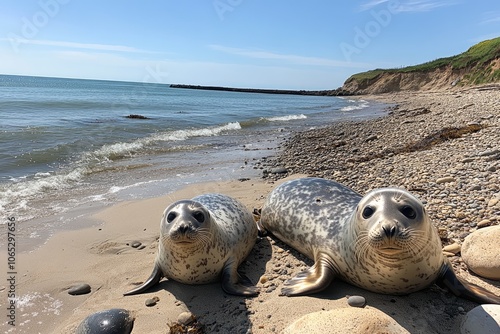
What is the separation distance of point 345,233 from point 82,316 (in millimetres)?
2060

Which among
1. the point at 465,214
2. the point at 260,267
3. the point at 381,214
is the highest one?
the point at 381,214

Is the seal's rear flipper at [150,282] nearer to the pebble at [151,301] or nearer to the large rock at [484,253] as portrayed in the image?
the pebble at [151,301]

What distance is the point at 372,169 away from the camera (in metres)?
6.75

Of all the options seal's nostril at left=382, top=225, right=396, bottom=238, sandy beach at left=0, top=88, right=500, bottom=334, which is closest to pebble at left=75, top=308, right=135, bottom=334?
sandy beach at left=0, top=88, right=500, bottom=334

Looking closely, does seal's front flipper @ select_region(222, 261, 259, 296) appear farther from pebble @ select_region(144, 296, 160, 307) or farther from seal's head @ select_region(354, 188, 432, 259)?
seal's head @ select_region(354, 188, 432, 259)

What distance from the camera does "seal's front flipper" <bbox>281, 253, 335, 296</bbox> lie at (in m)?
3.01

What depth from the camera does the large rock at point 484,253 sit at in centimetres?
300

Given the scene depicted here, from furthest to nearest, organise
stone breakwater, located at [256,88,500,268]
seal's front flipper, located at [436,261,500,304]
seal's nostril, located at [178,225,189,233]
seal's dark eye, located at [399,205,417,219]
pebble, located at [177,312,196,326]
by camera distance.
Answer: stone breakwater, located at [256,88,500,268]
seal's nostril, located at [178,225,189,233]
pebble, located at [177,312,196,326]
seal's front flipper, located at [436,261,500,304]
seal's dark eye, located at [399,205,417,219]

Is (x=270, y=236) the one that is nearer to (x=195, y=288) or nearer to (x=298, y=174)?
(x=195, y=288)

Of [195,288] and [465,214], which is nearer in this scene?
[195,288]

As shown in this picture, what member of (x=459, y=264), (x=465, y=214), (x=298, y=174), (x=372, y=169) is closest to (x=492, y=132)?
(x=372, y=169)

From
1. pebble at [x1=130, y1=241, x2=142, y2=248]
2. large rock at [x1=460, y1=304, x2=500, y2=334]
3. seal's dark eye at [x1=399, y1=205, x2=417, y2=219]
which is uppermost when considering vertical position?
seal's dark eye at [x1=399, y1=205, x2=417, y2=219]

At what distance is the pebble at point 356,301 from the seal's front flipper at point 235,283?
2.39ft

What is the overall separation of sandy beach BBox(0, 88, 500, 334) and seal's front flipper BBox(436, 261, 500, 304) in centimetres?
5
